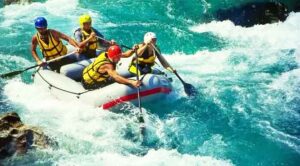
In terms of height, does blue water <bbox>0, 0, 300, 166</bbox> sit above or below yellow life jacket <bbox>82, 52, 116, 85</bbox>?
below

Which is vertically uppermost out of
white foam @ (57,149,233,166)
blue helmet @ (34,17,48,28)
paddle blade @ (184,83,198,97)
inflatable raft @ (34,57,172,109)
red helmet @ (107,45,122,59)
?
blue helmet @ (34,17,48,28)

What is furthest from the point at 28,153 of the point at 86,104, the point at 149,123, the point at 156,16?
the point at 156,16

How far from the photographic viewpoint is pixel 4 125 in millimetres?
7301

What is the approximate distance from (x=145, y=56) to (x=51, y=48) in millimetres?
2169

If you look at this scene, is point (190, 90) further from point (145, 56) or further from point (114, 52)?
point (114, 52)

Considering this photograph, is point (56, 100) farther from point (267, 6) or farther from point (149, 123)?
point (267, 6)

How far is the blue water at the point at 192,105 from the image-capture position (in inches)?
310

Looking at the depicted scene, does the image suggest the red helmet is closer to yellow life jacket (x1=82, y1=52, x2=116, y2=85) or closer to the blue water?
yellow life jacket (x1=82, y1=52, x2=116, y2=85)

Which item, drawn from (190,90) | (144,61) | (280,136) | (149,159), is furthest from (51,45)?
(280,136)

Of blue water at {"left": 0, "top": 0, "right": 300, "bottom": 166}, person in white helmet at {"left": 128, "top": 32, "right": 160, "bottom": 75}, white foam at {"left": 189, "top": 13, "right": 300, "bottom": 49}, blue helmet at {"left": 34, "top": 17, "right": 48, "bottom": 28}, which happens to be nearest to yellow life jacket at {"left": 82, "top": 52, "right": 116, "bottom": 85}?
blue water at {"left": 0, "top": 0, "right": 300, "bottom": 166}

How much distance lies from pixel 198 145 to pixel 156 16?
7.65 meters

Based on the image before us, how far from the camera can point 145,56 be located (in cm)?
930

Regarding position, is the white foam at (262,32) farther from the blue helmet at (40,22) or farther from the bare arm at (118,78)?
the blue helmet at (40,22)

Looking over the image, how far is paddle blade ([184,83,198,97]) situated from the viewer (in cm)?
971
